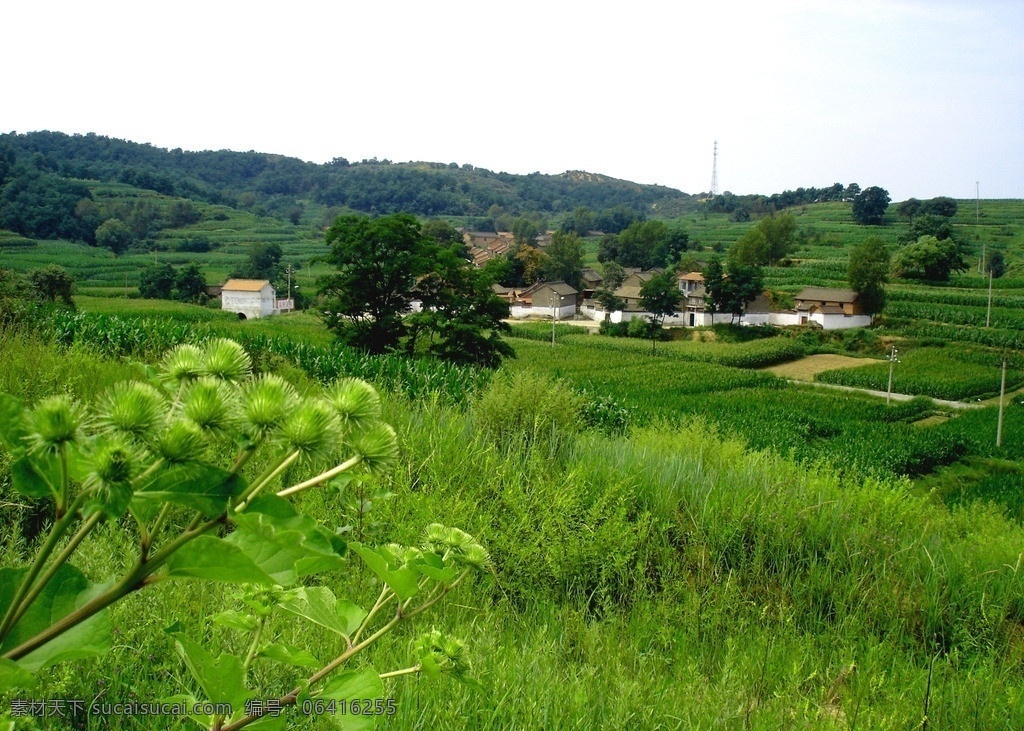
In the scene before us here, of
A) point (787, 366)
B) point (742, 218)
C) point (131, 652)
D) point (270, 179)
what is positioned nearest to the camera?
point (131, 652)

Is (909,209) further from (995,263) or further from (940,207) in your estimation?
(995,263)

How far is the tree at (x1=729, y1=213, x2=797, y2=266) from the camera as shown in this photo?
8075 cm

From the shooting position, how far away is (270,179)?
152 meters

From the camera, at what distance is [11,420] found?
32.3 inches

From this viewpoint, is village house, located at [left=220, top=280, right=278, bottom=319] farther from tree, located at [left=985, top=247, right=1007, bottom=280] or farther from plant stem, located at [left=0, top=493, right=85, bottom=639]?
plant stem, located at [left=0, top=493, right=85, bottom=639]

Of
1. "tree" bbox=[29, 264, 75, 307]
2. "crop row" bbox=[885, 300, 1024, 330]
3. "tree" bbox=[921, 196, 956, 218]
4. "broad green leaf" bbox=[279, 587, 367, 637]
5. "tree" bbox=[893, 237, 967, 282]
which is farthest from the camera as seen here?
"tree" bbox=[921, 196, 956, 218]

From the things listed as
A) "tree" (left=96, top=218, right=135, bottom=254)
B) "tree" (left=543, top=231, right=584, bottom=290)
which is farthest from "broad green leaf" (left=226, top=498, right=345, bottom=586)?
"tree" (left=96, top=218, right=135, bottom=254)

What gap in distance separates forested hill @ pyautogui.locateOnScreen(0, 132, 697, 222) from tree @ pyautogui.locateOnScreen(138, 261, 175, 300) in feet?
134

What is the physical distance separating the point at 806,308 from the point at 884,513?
192 ft

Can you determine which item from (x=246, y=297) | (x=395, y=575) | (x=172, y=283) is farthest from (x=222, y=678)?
(x=172, y=283)

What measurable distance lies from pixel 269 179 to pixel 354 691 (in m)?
162

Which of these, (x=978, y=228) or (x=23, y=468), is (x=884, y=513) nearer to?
(x=23, y=468)

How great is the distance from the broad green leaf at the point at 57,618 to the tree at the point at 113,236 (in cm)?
8148

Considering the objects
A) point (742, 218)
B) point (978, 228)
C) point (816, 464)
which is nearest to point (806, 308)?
point (978, 228)
